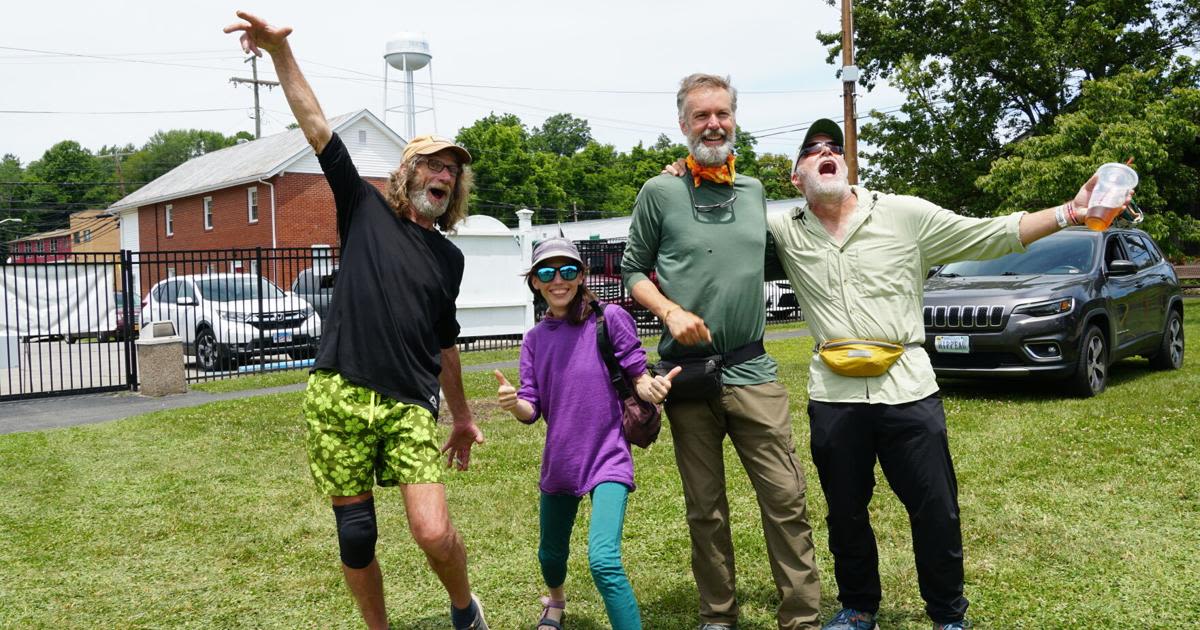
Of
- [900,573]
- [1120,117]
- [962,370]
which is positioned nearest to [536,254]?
[900,573]

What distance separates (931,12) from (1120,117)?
894cm

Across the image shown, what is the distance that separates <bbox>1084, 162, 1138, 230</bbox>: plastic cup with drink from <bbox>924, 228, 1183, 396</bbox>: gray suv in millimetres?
5600

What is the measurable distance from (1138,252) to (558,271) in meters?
10.1

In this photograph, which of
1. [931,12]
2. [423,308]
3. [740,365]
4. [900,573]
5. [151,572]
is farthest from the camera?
[931,12]

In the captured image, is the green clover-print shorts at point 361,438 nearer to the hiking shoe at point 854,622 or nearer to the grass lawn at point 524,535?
the grass lawn at point 524,535

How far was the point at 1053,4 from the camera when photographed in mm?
22641

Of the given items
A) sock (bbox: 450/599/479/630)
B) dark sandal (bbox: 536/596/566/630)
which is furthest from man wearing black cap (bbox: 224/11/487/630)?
dark sandal (bbox: 536/596/566/630)

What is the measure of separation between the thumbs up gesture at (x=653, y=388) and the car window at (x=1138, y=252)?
9.50 meters

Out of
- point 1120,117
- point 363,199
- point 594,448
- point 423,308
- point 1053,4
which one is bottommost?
point 594,448

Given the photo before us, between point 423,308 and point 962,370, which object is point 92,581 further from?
point 962,370

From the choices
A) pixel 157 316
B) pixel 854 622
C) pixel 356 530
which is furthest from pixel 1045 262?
pixel 157 316

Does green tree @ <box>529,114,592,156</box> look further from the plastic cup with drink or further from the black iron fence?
the plastic cup with drink

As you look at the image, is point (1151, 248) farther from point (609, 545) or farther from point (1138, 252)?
point (609, 545)

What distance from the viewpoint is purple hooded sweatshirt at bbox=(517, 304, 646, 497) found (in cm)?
355
